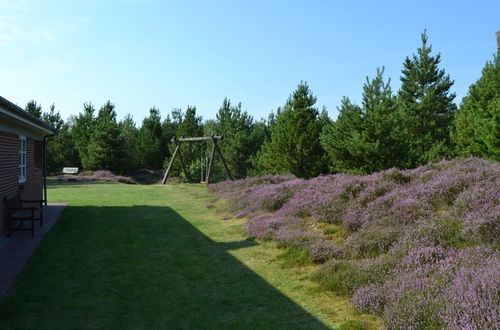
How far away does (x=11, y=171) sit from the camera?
1034 centimetres

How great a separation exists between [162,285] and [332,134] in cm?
1455

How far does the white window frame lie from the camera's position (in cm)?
1189

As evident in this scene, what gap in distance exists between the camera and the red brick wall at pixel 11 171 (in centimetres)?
933

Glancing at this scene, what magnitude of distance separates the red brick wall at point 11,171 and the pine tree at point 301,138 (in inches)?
526

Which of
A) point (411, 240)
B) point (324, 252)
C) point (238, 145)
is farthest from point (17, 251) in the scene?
point (238, 145)

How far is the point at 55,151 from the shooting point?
38656 mm

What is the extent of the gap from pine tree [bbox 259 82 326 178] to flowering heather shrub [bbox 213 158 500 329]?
9.93 m

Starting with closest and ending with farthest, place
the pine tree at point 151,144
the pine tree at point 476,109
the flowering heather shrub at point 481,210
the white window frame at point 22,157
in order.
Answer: the flowering heather shrub at point 481,210 < the white window frame at point 22,157 < the pine tree at point 476,109 < the pine tree at point 151,144

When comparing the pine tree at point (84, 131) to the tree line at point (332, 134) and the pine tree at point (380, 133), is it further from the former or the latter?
the pine tree at point (380, 133)

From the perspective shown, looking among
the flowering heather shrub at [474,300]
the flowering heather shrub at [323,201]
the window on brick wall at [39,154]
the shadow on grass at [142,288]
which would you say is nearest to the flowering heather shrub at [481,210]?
the flowering heather shrub at [474,300]

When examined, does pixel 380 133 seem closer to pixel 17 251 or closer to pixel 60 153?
→ pixel 17 251

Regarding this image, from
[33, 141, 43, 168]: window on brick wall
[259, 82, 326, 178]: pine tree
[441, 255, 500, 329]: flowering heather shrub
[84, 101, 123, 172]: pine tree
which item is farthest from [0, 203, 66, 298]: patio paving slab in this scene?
[84, 101, 123, 172]: pine tree

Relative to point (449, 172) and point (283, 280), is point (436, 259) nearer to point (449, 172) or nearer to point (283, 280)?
point (283, 280)

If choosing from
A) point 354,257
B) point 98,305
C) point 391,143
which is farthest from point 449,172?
point 98,305
